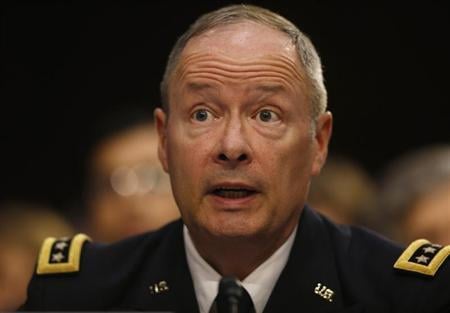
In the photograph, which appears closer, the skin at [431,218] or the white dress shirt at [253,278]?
the white dress shirt at [253,278]

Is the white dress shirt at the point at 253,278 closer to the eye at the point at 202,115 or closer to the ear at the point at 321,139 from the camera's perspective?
the ear at the point at 321,139

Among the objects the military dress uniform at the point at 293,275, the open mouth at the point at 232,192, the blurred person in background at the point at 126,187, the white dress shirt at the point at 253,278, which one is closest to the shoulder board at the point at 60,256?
the military dress uniform at the point at 293,275

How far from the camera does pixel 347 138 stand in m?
5.66

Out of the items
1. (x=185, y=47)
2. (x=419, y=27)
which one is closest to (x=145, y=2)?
(x=419, y=27)

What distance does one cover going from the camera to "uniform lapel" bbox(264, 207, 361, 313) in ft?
10.4

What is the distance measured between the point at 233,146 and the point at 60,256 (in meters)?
0.82

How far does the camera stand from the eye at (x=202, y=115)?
312 centimetres

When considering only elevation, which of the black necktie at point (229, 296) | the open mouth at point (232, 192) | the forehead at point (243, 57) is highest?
the forehead at point (243, 57)

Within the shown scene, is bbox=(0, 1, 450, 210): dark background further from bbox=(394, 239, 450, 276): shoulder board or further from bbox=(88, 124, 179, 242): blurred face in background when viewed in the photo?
bbox=(394, 239, 450, 276): shoulder board

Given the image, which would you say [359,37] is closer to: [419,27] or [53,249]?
[419,27]

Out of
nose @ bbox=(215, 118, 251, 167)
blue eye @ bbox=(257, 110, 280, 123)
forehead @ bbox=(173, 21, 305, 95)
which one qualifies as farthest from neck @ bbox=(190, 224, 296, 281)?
forehead @ bbox=(173, 21, 305, 95)

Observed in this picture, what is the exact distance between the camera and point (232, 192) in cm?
306

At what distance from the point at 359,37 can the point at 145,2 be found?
118cm

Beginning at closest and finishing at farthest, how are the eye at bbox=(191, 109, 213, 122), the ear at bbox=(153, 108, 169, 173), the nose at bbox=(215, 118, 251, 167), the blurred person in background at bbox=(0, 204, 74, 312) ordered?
the nose at bbox=(215, 118, 251, 167) < the eye at bbox=(191, 109, 213, 122) < the ear at bbox=(153, 108, 169, 173) < the blurred person in background at bbox=(0, 204, 74, 312)
